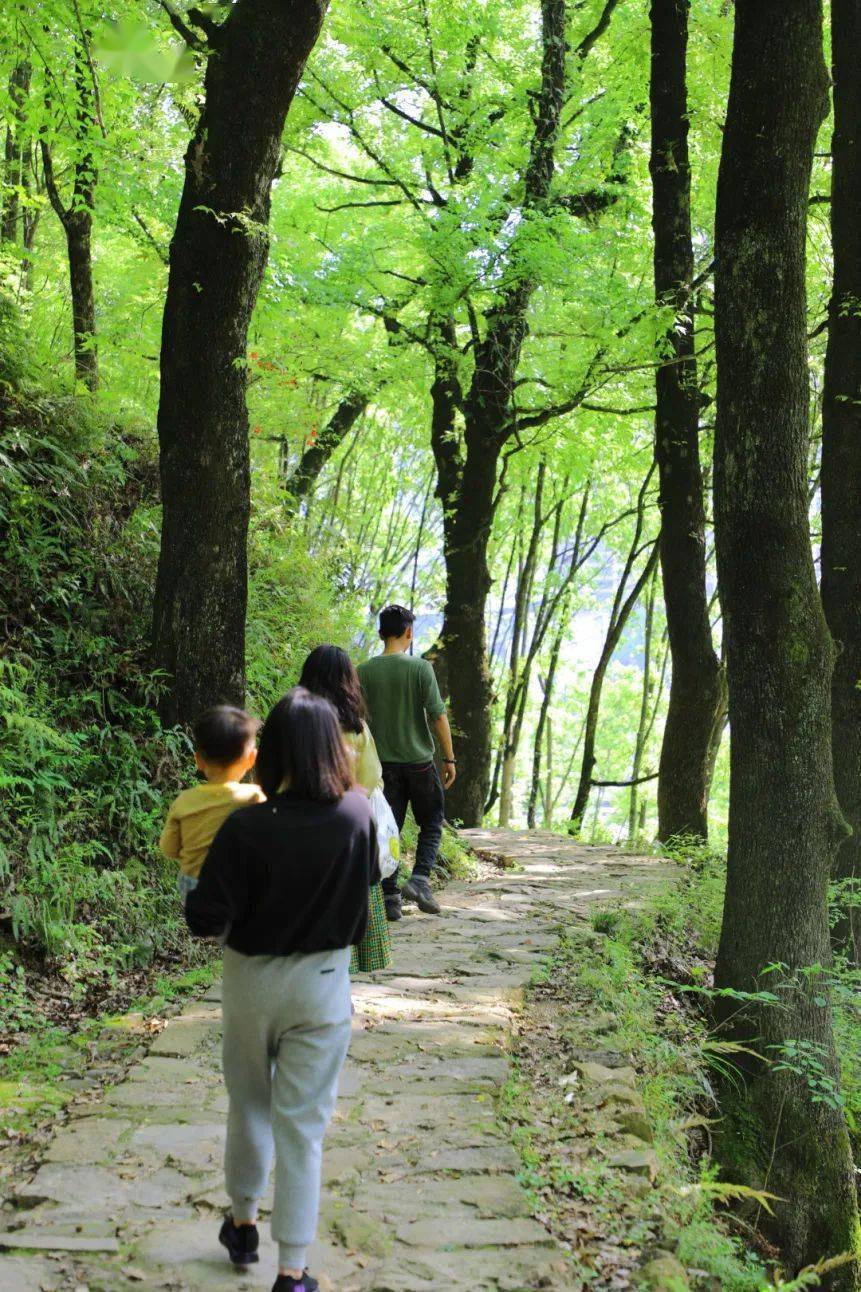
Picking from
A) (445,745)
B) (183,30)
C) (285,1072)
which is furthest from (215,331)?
(285,1072)

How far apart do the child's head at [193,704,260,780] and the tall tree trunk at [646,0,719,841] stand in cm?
850

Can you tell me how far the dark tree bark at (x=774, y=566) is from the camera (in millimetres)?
6066

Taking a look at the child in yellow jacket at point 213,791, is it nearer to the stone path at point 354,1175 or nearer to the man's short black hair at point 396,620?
the stone path at point 354,1175

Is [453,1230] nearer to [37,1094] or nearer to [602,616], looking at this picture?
[37,1094]

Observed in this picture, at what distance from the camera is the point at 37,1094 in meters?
4.67

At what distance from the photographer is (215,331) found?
7742 millimetres

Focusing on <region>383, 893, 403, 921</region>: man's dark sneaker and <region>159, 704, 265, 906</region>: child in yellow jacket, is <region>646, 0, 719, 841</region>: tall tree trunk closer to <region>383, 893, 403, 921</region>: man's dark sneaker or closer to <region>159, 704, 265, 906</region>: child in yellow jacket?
<region>383, 893, 403, 921</region>: man's dark sneaker

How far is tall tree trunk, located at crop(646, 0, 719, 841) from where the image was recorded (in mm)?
11008

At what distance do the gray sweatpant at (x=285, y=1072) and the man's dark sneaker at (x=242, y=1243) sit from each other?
0.44ft

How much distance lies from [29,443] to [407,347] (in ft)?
23.3

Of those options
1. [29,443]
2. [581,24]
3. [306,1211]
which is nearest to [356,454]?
[581,24]

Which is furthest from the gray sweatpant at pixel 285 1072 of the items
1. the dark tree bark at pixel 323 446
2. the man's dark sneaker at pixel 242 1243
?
the dark tree bark at pixel 323 446

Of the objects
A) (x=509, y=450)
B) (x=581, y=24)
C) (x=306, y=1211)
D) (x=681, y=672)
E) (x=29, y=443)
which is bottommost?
(x=306, y=1211)

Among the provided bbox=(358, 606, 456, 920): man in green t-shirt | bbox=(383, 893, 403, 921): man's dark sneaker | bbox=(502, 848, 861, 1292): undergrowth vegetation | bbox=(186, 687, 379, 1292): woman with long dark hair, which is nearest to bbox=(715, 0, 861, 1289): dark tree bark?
A: bbox=(502, 848, 861, 1292): undergrowth vegetation
